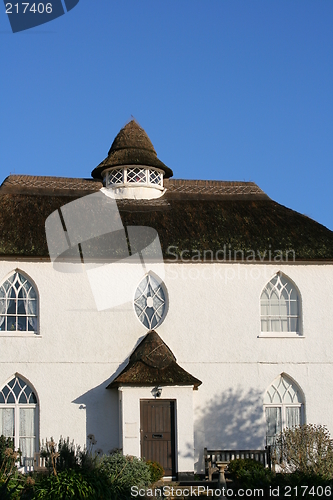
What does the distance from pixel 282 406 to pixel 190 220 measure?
700cm

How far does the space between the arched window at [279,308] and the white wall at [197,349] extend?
0.99 feet

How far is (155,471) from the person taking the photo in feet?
65.7

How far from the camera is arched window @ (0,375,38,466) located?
21906 millimetres

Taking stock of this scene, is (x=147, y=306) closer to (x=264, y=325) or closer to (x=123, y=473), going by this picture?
(x=264, y=325)

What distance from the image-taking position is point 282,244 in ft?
79.5

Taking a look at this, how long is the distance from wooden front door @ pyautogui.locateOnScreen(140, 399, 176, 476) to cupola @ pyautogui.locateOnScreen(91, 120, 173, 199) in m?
8.67

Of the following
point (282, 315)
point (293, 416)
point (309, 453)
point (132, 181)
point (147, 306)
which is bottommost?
point (309, 453)

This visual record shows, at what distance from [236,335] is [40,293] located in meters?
6.49

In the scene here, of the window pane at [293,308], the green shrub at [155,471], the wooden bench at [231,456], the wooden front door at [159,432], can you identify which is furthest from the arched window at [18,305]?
the window pane at [293,308]

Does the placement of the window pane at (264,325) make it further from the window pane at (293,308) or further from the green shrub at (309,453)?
the green shrub at (309,453)

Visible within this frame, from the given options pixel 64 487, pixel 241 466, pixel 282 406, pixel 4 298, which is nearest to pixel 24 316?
pixel 4 298

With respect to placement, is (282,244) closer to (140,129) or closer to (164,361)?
(164,361)

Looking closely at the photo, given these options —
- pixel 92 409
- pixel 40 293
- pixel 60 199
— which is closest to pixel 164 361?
pixel 92 409

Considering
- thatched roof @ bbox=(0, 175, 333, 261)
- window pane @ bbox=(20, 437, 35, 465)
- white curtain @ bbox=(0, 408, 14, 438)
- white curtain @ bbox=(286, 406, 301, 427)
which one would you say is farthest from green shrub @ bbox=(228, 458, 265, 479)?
white curtain @ bbox=(0, 408, 14, 438)
